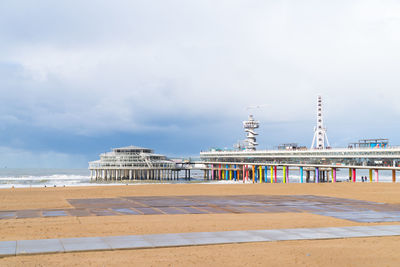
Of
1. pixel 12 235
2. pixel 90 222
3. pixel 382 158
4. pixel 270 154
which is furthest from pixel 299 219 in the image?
pixel 270 154

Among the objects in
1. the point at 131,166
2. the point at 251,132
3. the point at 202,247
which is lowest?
the point at 202,247

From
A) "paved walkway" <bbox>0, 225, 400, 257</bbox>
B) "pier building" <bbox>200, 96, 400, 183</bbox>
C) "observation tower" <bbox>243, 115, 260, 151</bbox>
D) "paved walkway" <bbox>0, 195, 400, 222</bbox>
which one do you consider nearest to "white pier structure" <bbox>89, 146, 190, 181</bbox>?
"pier building" <bbox>200, 96, 400, 183</bbox>

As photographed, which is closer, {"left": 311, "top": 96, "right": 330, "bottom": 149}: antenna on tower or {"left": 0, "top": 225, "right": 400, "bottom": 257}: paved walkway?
{"left": 0, "top": 225, "right": 400, "bottom": 257}: paved walkway

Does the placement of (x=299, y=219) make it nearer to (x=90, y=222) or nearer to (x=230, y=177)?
(x=90, y=222)

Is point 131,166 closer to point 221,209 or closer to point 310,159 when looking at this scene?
point 310,159

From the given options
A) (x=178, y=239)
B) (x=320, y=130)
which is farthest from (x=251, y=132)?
(x=178, y=239)

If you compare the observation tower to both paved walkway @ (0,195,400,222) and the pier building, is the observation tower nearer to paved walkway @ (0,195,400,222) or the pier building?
the pier building

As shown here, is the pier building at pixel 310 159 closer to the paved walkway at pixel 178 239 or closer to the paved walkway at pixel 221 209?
the paved walkway at pixel 221 209

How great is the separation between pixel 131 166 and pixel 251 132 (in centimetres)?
3585

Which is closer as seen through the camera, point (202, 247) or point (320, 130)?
point (202, 247)

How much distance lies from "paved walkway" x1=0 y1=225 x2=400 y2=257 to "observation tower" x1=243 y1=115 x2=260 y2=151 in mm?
101110

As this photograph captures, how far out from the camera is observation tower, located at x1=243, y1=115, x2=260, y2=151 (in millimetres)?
119312

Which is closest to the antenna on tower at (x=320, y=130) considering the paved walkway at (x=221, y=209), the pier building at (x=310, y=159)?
the pier building at (x=310, y=159)

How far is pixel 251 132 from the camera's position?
11962cm
